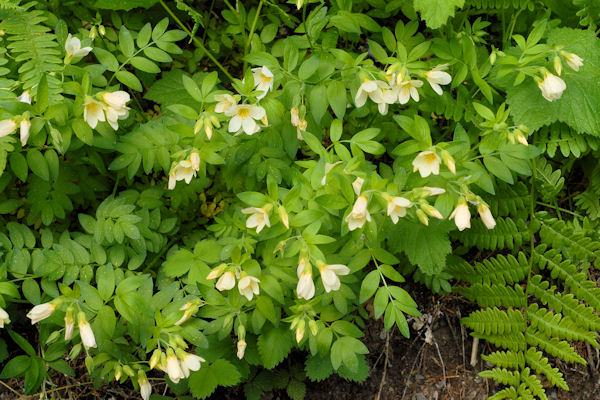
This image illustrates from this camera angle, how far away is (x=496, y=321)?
2723 mm

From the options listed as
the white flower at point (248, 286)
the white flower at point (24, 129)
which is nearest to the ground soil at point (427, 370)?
the white flower at point (248, 286)

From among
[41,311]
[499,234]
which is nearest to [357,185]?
[499,234]

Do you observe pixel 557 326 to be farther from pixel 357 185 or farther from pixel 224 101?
pixel 224 101

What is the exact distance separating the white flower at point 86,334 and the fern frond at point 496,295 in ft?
6.04

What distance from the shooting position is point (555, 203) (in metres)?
3.00

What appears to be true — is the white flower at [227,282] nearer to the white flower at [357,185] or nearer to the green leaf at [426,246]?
the white flower at [357,185]

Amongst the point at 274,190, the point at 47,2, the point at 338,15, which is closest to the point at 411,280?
the point at 274,190

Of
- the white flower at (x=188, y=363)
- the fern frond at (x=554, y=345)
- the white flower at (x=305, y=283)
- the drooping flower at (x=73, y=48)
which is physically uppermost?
the drooping flower at (x=73, y=48)

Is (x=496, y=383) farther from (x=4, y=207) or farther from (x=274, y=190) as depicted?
(x=4, y=207)

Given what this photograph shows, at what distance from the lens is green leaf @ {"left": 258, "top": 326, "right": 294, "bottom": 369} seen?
7.70 ft

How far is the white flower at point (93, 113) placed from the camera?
219cm

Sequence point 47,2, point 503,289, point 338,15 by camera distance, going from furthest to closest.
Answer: point 47,2, point 503,289, point 338,15

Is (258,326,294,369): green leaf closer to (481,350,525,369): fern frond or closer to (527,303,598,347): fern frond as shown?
(481,350,525,369): fern frond

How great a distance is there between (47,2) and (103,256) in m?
1.48
